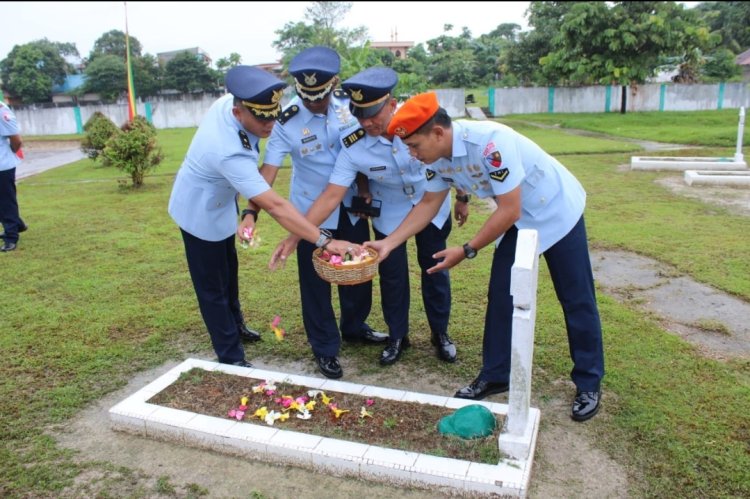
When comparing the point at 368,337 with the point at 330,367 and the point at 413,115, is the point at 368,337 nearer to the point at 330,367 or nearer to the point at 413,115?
the point at 330,367

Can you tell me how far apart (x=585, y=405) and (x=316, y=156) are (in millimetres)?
1987

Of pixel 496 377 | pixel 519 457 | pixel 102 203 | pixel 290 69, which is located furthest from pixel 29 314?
pixel 102 203

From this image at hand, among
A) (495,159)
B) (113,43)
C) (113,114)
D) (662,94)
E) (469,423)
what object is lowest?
(469,423)

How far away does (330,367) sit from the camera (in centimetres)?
367

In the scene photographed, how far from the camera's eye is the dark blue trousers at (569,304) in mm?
3025

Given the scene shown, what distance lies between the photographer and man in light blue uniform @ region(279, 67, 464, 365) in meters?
3.12

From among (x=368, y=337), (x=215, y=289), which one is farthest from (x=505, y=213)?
(x=215, y=289)

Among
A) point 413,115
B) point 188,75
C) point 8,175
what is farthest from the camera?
point 188,75

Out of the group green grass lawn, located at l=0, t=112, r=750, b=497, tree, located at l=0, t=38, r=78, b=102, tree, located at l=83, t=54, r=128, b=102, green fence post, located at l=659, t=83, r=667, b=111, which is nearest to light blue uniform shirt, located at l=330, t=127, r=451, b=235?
green grass lawn, located at l=0, t=112, r=750, b=497

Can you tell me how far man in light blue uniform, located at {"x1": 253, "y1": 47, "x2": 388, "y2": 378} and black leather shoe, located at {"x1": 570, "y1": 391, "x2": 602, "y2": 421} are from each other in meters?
1.40

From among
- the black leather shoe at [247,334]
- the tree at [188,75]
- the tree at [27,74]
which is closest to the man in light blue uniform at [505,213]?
the black leather shoe at [247,334]

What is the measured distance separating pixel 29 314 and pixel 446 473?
3763 mm

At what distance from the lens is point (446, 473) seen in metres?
2.51

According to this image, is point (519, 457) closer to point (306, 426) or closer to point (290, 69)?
point (306, 426)
